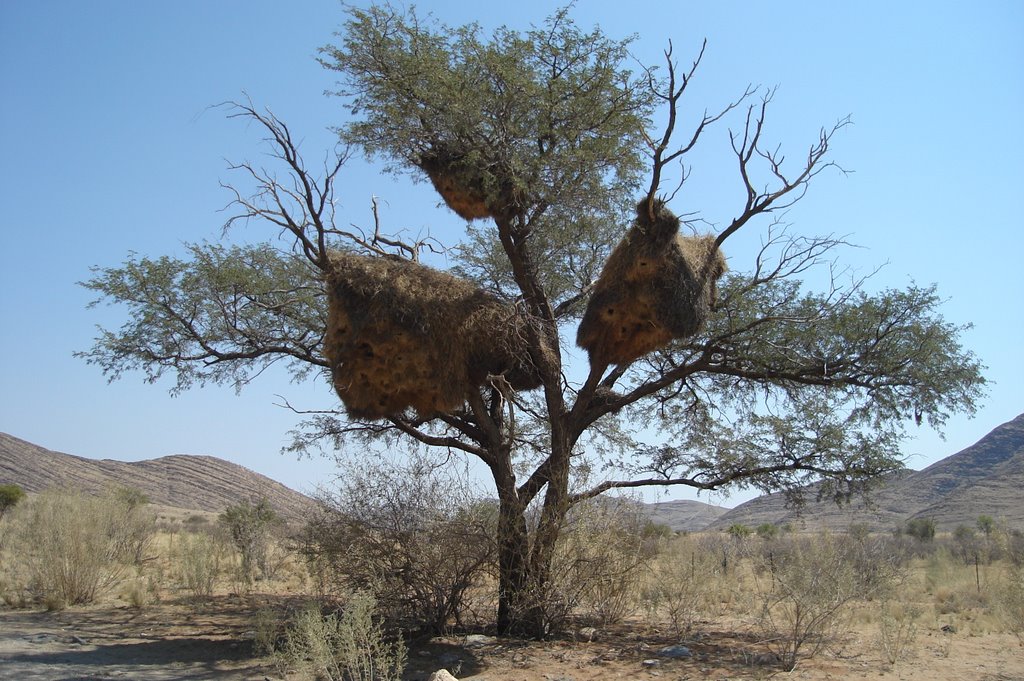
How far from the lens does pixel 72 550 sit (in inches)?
549

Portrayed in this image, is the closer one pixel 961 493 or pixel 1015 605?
pixel 1015 605

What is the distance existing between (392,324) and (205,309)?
4297 mm

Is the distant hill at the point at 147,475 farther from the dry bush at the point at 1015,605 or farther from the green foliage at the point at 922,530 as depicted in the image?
the dry bush at the point at 1015,605

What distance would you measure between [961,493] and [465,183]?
42.5 m

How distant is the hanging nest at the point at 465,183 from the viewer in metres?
10.9

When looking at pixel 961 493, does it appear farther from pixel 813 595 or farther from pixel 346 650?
pixel 346 650

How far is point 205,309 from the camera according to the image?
1232 cm

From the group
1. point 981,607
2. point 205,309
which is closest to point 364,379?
point 205,309

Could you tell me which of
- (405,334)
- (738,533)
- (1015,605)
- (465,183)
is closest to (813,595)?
(1015,605)

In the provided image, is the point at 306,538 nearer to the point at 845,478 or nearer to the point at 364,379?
the point at 364,379

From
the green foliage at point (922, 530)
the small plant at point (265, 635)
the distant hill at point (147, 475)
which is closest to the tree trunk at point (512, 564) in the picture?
the small plant at point (265, 635)

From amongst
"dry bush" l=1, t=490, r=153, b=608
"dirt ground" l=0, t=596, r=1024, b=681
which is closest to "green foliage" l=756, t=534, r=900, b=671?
"dirt ground" l=0, t=596, r=1024, b=681

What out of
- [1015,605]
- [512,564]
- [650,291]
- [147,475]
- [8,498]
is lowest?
[1015,605]

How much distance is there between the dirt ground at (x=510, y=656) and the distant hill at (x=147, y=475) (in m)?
26.3
